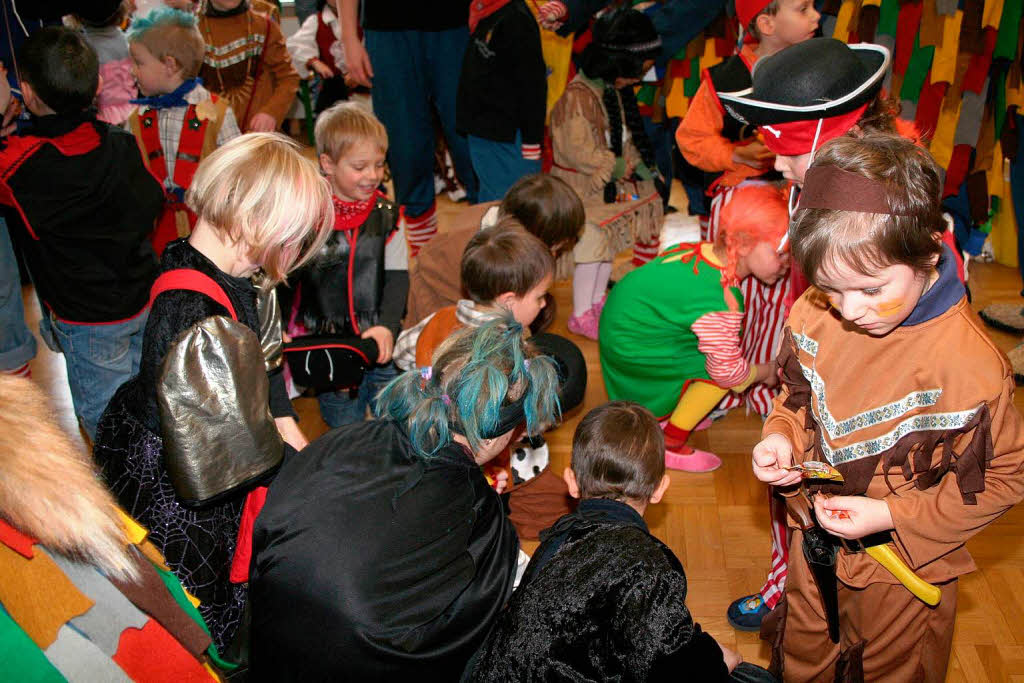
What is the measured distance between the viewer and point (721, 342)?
2.53m

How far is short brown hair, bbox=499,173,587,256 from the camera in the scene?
2553 millimetres

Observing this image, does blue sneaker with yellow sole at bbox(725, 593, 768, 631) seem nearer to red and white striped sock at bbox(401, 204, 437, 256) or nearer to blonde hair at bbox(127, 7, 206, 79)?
red and white striped sock at bbox(401, 204, 437, 256)

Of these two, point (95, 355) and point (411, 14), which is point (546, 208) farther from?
point (95, 355)

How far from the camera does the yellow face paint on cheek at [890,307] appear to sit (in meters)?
1.27

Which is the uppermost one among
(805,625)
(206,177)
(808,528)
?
(206,177)

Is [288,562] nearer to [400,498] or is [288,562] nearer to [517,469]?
[400,498]

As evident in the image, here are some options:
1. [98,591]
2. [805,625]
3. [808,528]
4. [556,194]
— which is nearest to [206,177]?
[98,591]

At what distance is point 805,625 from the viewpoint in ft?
5.39

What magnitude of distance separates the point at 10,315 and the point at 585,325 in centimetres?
220

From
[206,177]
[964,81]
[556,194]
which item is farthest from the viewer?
[964,81]

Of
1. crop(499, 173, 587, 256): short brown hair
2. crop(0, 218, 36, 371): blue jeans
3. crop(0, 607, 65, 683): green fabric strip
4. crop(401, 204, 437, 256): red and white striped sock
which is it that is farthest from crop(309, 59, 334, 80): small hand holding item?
crop(0, 607, 65, 683): green fabric strip

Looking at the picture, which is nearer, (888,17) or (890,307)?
(890,307)

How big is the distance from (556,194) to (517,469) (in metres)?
0.87

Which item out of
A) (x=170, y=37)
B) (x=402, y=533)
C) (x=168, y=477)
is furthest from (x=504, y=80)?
(x=402, y=533)
